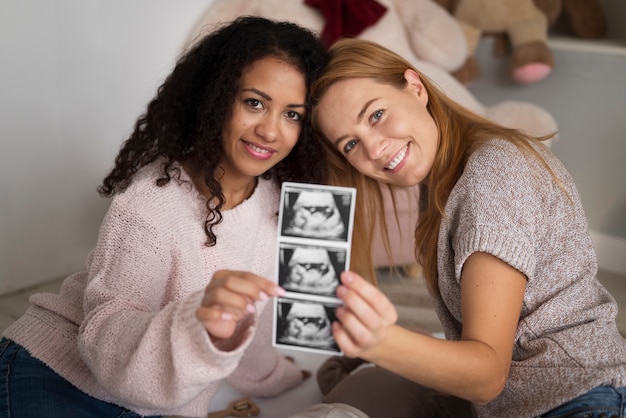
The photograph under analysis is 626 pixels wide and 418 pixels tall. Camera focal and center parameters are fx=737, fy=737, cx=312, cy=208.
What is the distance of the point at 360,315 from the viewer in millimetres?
884

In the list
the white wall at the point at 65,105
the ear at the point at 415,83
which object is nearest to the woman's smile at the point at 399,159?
the ear at the point at 415,83

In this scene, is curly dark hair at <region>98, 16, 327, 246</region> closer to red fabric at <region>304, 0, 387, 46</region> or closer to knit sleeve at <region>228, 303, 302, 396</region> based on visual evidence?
knit sleeve at <region>228, 303, 302, 396</region>

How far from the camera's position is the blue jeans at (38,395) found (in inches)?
49.3

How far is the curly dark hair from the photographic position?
128 cm

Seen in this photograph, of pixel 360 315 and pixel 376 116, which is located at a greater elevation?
pixel 376 116

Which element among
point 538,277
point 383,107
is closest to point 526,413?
point 538,277

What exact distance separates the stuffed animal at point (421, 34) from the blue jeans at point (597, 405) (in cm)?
151

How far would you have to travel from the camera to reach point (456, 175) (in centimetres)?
127

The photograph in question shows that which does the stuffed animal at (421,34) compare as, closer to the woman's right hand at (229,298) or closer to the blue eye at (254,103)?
the blue eye at (254,103)

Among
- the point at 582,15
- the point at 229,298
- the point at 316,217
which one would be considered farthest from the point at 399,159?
the point at 582,15

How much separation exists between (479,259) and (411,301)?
1.27m

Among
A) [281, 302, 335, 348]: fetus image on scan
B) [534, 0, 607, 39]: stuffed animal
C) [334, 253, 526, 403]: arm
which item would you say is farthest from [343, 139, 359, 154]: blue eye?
[534, 0, 607, 39]: stuffed animal

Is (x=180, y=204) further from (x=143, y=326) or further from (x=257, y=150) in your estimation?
(x=143, y=326)

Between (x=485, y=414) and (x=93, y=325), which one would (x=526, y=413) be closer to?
(x=485, y=414)
